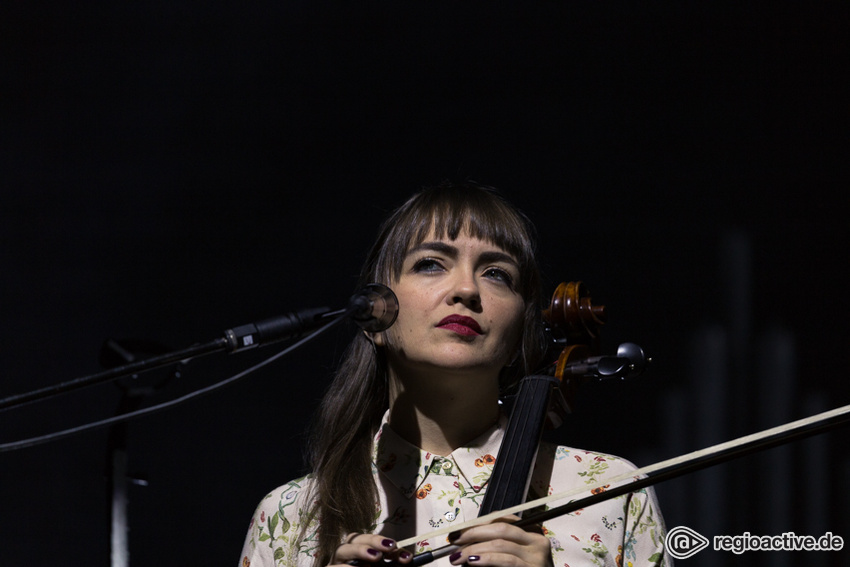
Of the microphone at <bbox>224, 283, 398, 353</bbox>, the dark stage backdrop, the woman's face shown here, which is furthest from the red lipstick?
the dark stage backdrop

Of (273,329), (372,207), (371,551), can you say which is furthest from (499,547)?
(372,207)

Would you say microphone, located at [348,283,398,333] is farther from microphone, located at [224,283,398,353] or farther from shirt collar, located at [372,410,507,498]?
shirt collar, located at [372,410,507,498]

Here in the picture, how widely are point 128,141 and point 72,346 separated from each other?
0.57 m

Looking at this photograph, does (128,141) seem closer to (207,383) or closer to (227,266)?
(227,266)

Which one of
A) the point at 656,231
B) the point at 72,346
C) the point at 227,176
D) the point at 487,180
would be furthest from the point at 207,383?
the point at 656,231

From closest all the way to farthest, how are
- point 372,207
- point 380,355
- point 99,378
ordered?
point 99,378 → point 380,355 → point 372,207

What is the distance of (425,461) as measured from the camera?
1.68m

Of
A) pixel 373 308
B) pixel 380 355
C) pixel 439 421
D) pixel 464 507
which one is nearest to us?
pixel 373 308

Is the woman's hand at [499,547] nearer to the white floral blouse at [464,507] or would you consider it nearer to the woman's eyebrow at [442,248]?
the white floral blouse at [464,507]

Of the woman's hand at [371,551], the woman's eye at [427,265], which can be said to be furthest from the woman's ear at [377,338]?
the woman's hand at [371,551]

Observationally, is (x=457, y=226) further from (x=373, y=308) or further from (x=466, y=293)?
(x=373, y=308)

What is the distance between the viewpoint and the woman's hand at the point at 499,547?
126cm

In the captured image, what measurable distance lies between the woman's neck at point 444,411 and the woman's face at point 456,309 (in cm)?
4

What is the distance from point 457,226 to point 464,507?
510mm
